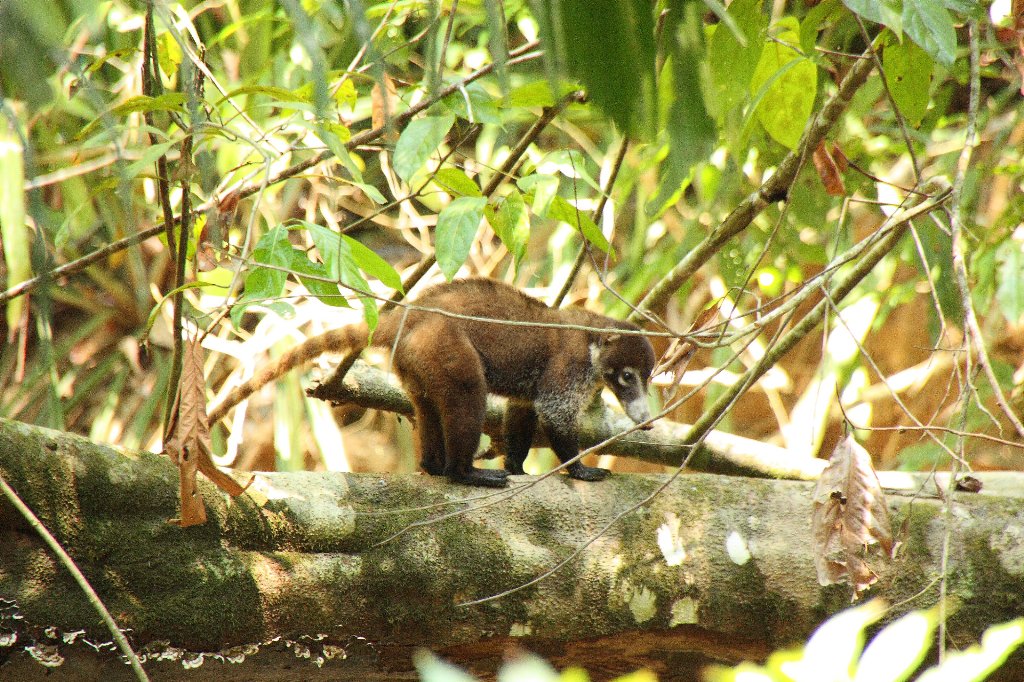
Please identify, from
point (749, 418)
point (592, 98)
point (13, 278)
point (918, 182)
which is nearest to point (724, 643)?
point (918, 182)

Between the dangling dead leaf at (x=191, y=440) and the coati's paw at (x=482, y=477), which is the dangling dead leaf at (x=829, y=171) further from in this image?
the dangling dead leaf at (x=191, y=440)

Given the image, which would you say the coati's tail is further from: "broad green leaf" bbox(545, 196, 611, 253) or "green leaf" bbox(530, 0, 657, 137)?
"green leaf" bbox(530, 0, 657, 137)

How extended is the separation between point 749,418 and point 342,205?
357cm

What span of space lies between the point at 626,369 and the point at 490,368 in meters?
0.68

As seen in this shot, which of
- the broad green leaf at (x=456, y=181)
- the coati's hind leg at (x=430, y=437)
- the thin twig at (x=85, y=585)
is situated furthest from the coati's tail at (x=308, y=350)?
the thin twig at (x=85, y=585)

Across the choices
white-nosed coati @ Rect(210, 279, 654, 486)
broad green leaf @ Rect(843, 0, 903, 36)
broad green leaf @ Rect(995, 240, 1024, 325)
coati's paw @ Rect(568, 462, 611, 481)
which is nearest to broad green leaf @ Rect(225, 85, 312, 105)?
white-nosed coati @ Rect(210, 279, 654, 486)

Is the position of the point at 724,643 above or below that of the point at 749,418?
above

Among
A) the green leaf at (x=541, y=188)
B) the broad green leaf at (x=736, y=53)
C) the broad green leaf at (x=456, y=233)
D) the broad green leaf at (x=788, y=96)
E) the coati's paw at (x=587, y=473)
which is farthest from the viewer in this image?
the coati's paw at (x=587, y=473)

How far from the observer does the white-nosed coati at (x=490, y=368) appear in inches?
125

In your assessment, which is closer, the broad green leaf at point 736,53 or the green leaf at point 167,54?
the broad green leaf at point 736,53

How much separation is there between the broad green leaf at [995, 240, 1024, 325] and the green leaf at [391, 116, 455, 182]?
6.68 feet

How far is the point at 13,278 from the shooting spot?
7.09 feet

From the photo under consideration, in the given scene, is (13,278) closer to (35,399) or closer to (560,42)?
(560,42)

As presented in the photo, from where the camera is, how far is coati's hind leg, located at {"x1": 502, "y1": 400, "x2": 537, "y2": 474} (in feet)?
12.8
